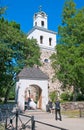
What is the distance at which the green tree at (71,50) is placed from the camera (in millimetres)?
28125

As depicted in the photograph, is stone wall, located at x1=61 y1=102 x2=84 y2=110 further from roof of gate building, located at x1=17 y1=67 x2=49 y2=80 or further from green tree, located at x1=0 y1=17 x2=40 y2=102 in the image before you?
green tree, located at x1=0 y1=17 x2=40 y2=102

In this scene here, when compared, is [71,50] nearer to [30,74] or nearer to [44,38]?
[30,74]

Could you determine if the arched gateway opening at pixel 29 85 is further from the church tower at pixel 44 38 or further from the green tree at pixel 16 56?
the church tower at pixel 44 38

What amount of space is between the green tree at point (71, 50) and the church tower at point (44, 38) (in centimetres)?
1398

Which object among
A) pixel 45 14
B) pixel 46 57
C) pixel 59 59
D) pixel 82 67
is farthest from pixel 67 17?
pixel 45 14

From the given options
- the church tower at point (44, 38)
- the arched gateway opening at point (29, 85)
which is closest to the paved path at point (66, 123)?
the arched gateway opening at point (29, 85)

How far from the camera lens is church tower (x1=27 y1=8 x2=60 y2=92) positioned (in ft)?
151

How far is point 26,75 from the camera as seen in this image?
27719 millimetres

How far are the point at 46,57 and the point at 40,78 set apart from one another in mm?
18984

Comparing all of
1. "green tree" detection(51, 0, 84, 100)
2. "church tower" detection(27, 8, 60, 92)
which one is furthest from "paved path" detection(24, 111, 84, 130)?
"church tower" detection(27, 8, 60, 92)

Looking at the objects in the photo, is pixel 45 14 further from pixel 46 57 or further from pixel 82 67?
pixel 82 67

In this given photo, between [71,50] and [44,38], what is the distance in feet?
68.0

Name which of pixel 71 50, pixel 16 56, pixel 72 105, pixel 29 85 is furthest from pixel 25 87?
pixel 71 50

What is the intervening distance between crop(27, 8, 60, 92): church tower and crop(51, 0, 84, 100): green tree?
1398 cm
